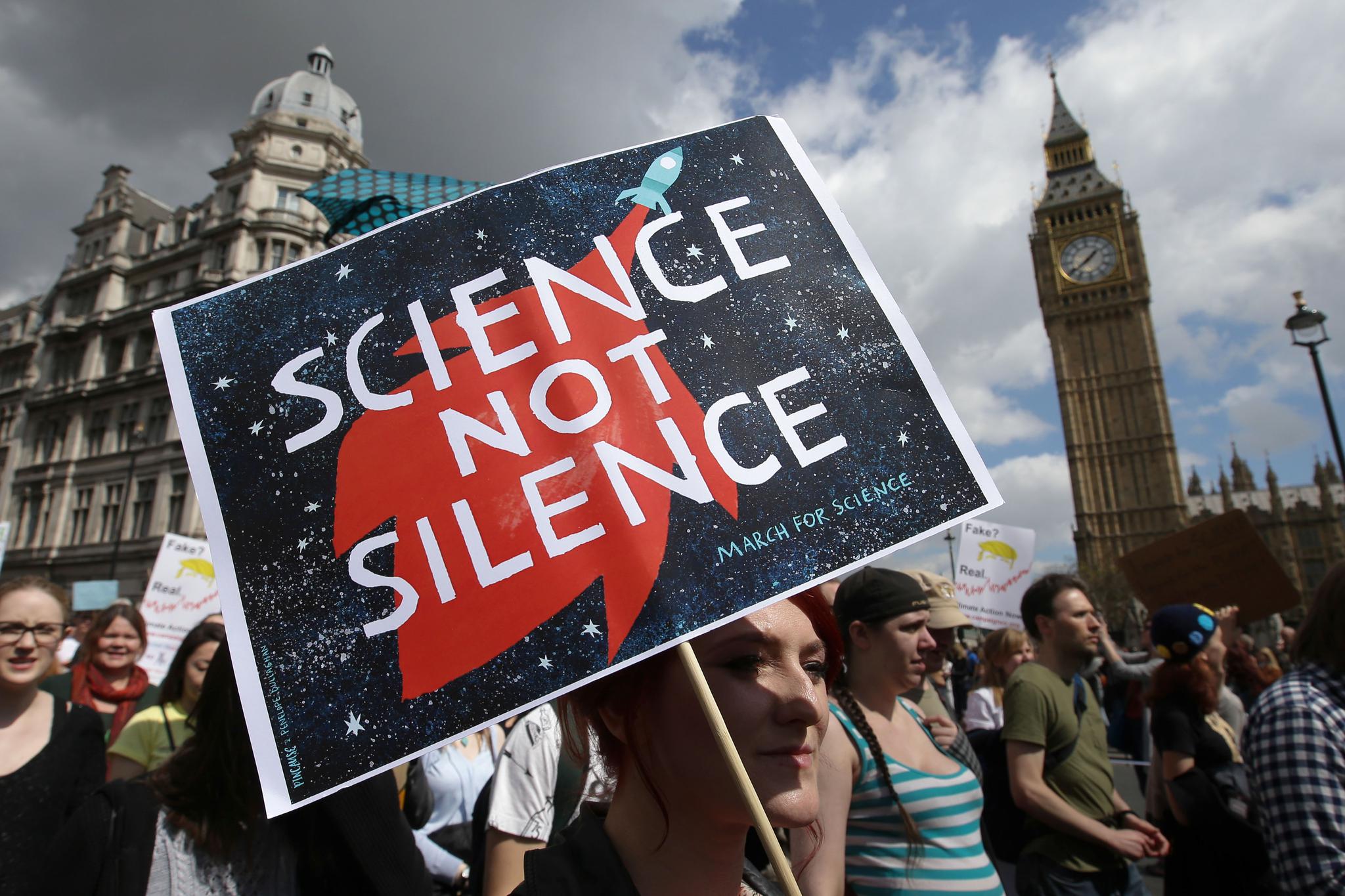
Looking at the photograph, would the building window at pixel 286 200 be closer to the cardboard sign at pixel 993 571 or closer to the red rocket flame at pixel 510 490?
the cardboard sign at pixel 993 571

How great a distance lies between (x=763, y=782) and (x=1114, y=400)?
8711 centimetres

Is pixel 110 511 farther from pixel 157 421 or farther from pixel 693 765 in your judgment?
pixel 693 765

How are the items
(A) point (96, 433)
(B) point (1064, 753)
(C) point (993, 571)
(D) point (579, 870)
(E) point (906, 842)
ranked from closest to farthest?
(D) point (579, 870)
(E) point (906, 842)
(B) point (1064, 753)
(C) point (993, 571)
(A) point (96, 433)

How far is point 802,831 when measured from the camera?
203 centimetres

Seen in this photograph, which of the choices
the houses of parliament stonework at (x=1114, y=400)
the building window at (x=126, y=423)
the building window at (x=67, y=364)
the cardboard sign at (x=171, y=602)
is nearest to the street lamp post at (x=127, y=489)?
the building window at (x=126, y=423)

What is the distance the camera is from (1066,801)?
127 inches

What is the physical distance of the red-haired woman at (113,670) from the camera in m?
4.61

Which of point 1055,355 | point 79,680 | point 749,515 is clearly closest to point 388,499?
point 749,515

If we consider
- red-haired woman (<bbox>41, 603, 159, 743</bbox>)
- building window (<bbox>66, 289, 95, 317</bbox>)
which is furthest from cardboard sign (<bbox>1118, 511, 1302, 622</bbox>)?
building window (<bbox>66, 289, 95, 317</bbox>)

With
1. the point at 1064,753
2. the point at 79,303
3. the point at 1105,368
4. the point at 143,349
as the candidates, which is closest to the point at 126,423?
the point at 143,349

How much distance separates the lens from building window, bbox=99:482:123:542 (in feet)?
107

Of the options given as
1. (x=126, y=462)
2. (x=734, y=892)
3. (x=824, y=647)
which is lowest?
(x=734, y=892)

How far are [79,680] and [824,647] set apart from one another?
5.35 m

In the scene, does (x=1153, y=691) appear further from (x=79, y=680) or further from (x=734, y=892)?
(x=79, y=680)
